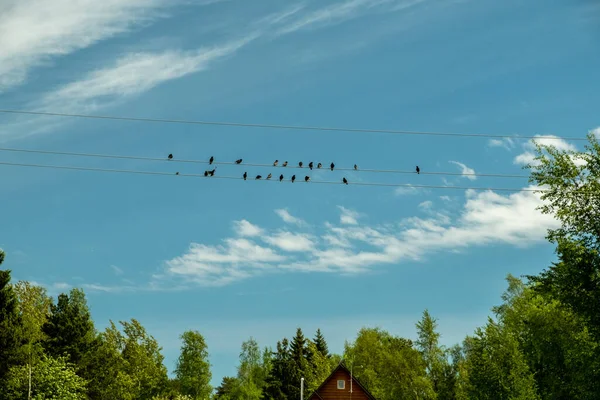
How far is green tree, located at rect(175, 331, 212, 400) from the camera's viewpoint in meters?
98.4

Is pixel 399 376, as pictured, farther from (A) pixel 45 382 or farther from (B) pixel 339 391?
(A) pixel 45 382

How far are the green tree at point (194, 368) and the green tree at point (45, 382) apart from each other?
27453 millimetres

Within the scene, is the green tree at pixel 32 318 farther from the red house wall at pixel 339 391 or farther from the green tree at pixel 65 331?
the red house wall at pixel 339 391

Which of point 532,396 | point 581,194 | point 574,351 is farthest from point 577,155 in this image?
point 532,396

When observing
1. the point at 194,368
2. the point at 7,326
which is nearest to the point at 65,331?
the point at 7,326

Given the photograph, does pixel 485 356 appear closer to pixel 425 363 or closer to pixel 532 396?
pixel 532 396

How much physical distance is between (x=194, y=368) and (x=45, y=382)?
102 feet

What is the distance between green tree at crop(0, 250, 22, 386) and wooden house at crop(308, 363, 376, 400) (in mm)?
30356

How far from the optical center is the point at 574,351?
4747 cm

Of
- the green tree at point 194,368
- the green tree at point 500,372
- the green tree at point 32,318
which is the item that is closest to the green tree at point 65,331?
the green tree at point 32,318

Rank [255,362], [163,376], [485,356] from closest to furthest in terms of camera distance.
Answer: [485,356] < [163,376] < [255,362]

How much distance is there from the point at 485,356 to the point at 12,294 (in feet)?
147

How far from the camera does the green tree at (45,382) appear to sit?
70688 mm

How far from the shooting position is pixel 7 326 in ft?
234
